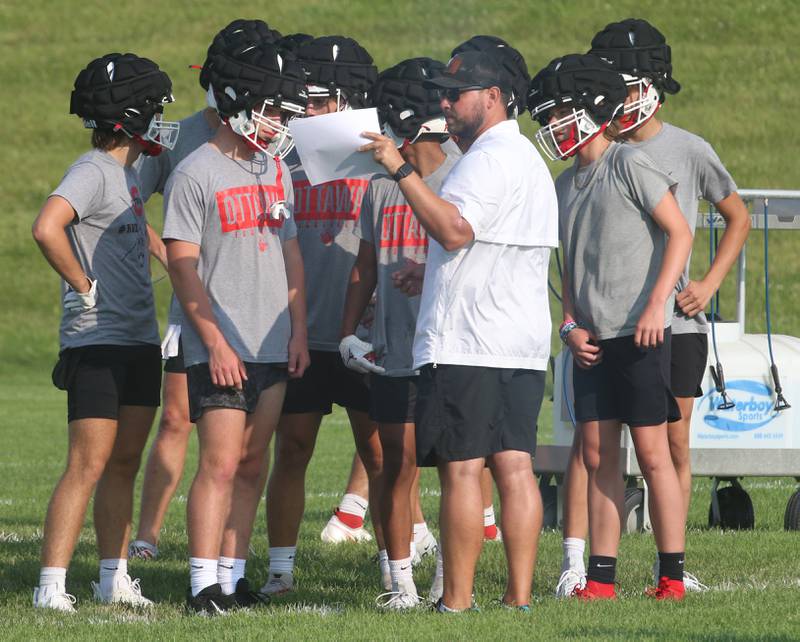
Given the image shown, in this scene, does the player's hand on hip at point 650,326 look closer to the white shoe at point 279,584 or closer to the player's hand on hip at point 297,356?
the player's hand on hip at point 297,356

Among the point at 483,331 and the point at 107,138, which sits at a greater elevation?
the point at 107,138

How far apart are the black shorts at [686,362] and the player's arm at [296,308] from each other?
1568 millimetres

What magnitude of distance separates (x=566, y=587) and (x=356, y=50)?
95.9 inches

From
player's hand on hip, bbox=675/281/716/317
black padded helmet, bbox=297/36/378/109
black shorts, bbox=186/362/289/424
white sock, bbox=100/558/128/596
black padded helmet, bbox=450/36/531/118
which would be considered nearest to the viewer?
black padded helmet, bbox=450/36/531/118

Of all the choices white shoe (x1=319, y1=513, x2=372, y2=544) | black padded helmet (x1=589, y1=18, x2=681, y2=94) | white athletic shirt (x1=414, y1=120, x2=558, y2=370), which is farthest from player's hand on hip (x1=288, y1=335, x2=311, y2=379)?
white shoe (x1=319, y1=513, x2=372, y2=544)

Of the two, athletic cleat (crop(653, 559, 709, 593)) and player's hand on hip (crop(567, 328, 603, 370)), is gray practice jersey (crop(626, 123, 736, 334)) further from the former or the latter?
athletic cleat (crop(653, 559, 709, 593))

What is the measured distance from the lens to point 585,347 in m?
6.23

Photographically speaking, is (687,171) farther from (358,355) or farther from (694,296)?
(358,355)

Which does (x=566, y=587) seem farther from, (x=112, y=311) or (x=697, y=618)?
(x=112, y=311)

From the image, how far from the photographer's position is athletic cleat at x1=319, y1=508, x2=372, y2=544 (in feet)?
27.9

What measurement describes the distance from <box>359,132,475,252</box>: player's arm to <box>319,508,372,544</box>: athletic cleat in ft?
11.1

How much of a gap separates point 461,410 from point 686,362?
1.51m

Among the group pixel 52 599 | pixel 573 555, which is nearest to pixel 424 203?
pixel 573 555

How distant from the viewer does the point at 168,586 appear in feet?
22.6
